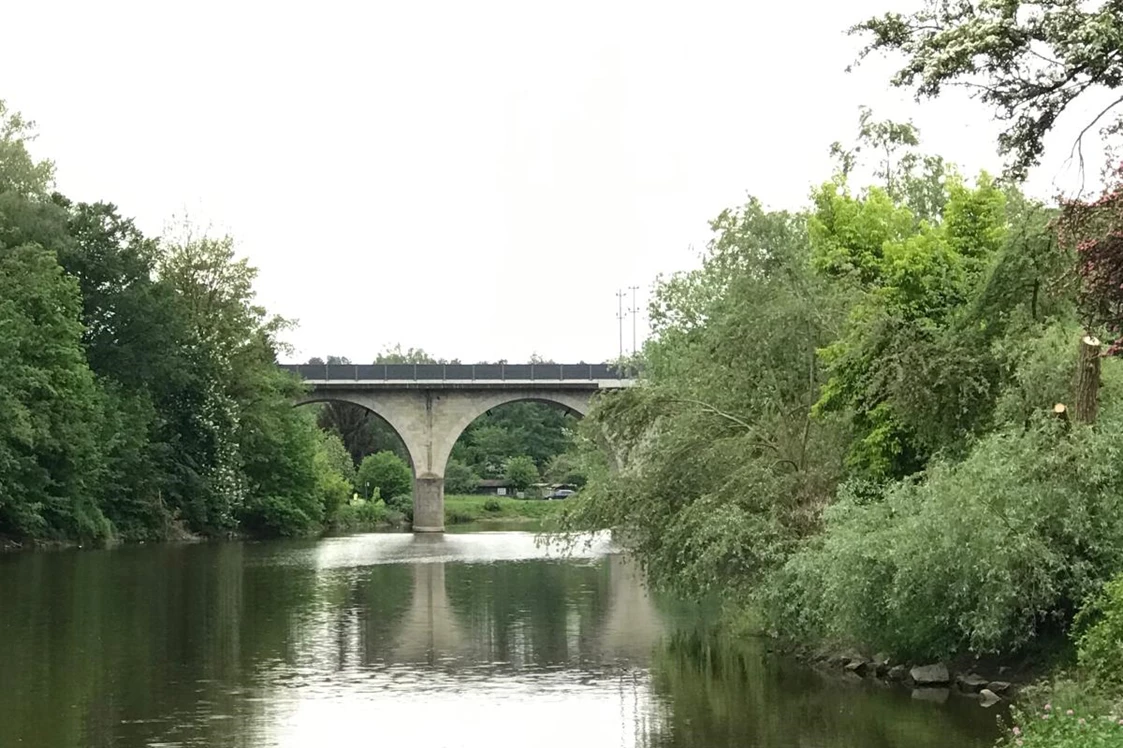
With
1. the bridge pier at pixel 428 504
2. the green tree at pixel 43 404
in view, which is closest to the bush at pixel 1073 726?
the green tree at pixel 43 404

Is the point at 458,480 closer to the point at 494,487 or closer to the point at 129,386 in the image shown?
the point at 494,487

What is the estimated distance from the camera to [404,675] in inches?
869

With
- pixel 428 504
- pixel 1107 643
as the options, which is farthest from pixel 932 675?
pixel 428 504

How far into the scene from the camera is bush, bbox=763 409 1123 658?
1748 cm

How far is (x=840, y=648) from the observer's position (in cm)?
2212

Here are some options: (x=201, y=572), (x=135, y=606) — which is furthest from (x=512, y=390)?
(x=135, y=606)

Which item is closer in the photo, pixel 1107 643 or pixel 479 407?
pixel 1107 643

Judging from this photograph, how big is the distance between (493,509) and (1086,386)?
74378 millimetres

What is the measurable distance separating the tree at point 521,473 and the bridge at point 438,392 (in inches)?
1383

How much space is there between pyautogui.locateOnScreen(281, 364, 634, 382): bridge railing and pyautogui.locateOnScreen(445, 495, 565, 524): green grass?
49.2 feet

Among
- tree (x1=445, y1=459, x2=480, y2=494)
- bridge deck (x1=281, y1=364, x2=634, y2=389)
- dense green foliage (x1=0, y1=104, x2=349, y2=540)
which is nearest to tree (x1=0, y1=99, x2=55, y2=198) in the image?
dense green foliage (x1=0, y1=104, x2=349, y2=540)

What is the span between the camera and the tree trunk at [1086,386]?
18.4 m

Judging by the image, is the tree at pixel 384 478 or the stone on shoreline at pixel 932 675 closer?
the stone on shoreline at pixel 932 675

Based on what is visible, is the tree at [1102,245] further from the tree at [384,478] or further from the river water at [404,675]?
the tree at [384,478]
